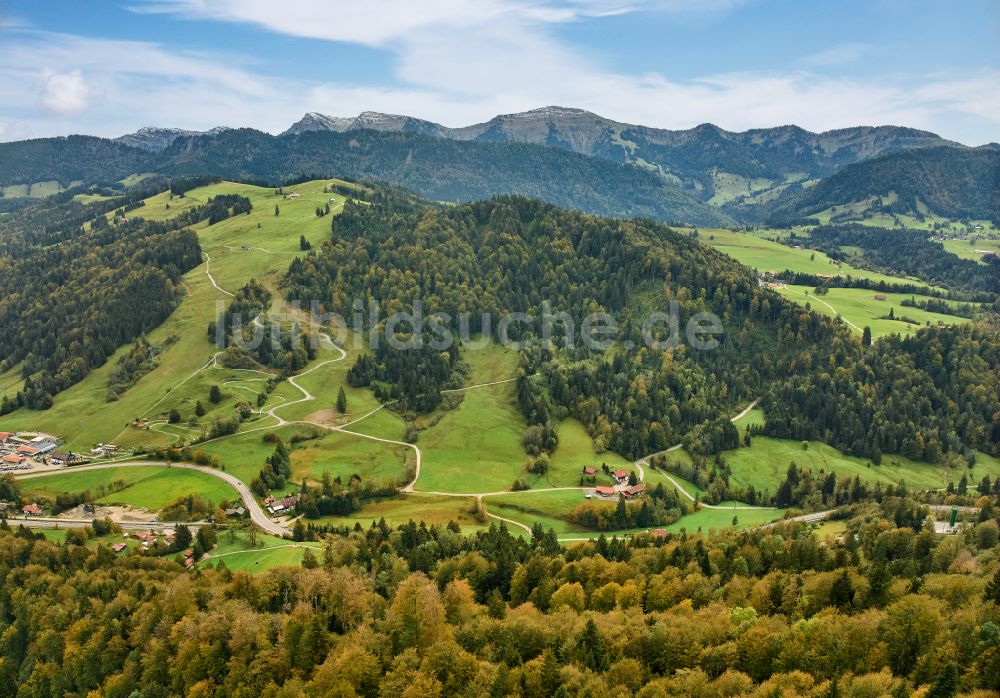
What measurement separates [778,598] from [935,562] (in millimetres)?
21660

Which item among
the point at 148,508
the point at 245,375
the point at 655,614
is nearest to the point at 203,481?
the point at 148,508

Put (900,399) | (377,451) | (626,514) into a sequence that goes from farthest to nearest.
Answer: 1. (900,399)
2. (377,451)
3. (626,514)

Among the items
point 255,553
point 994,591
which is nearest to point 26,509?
point 255,553

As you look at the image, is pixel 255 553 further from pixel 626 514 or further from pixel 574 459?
pixel 574 459

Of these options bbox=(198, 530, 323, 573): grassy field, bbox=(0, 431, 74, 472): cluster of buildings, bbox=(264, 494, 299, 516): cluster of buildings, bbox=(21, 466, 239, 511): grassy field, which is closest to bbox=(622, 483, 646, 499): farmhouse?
bbox=(198, 530, 323, 573): grassy field

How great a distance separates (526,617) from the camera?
67.9 metres

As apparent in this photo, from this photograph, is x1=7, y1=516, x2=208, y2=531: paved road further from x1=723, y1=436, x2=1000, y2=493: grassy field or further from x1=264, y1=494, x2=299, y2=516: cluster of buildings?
x1=723, y1=436, x2=1000, y2=493: grassy field

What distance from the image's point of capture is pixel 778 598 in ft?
231

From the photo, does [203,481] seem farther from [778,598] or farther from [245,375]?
[778,598]

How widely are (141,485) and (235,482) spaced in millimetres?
19945

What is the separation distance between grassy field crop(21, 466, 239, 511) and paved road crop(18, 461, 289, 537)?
1.35 meters

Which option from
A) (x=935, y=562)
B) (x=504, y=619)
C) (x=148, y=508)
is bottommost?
(x=148, y=508)

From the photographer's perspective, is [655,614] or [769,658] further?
[655,614]

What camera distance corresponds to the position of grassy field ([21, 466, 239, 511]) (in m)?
129
